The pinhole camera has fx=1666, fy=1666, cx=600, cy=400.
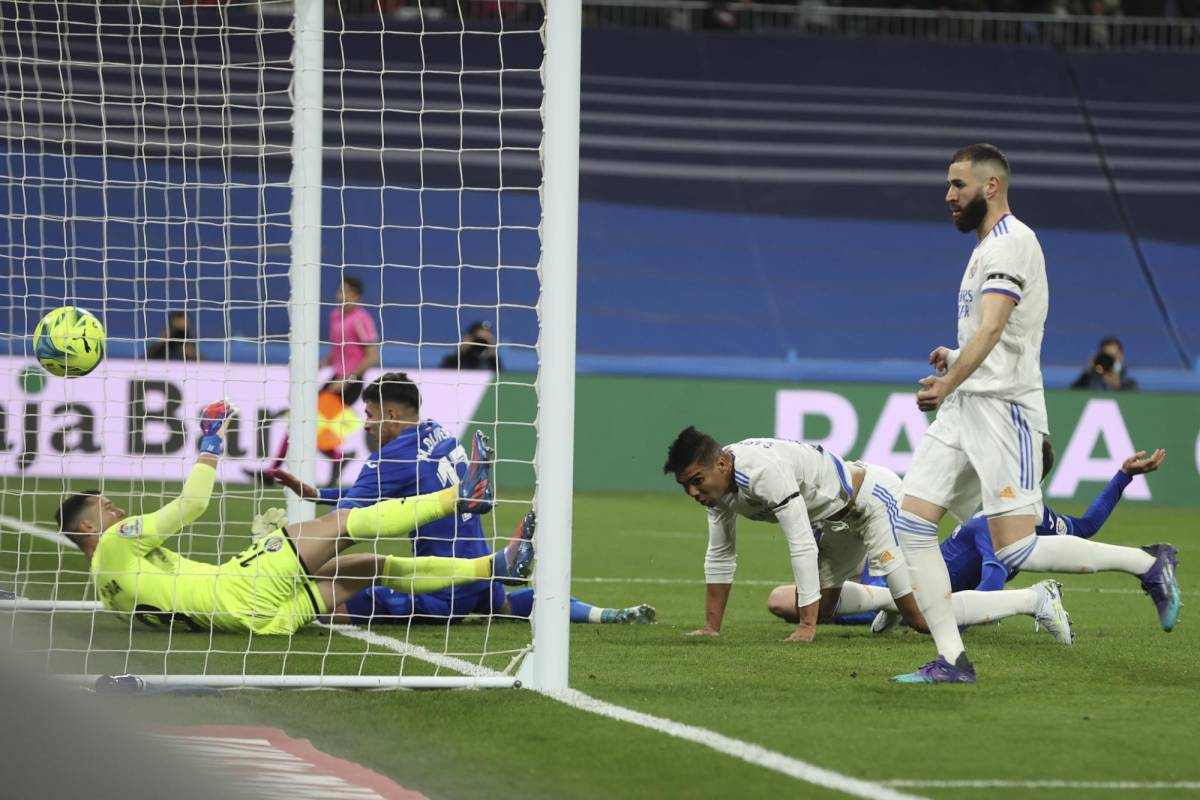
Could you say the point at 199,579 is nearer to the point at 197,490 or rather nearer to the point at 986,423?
the point at 197,490

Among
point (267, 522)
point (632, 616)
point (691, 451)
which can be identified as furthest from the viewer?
point (267, 522)

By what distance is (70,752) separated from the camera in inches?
56.9

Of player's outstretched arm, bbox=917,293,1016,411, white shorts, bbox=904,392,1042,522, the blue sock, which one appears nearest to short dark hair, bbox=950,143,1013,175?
player's outstretched arm, bbox=917,293,1016,411

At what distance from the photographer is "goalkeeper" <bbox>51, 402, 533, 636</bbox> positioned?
686 cm

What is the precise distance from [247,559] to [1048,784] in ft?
12.9

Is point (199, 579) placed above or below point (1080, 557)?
below

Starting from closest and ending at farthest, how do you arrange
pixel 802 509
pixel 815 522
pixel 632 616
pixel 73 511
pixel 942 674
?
pixel 942 674
pixel 802 509
pixel 73 511
pixel 815 522
pixel 632 616

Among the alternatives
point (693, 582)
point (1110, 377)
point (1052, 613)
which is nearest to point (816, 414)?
point (1110, 377)

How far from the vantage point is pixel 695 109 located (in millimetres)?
25500

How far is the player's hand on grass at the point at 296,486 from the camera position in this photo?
7.61 m

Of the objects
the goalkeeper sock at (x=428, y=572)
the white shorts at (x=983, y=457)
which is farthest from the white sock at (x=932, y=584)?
the goalkeeper sock at (x=428, y=572)

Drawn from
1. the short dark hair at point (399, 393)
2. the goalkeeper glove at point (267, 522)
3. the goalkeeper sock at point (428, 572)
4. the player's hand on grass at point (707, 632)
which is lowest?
the player's hand on grass at point (707, 632)

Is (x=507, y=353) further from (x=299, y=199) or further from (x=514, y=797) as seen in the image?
(x=514, y=797)

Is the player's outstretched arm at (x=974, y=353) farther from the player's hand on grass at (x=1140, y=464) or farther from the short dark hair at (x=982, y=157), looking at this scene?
the player's hand on grass at (x=1140, y=464)
